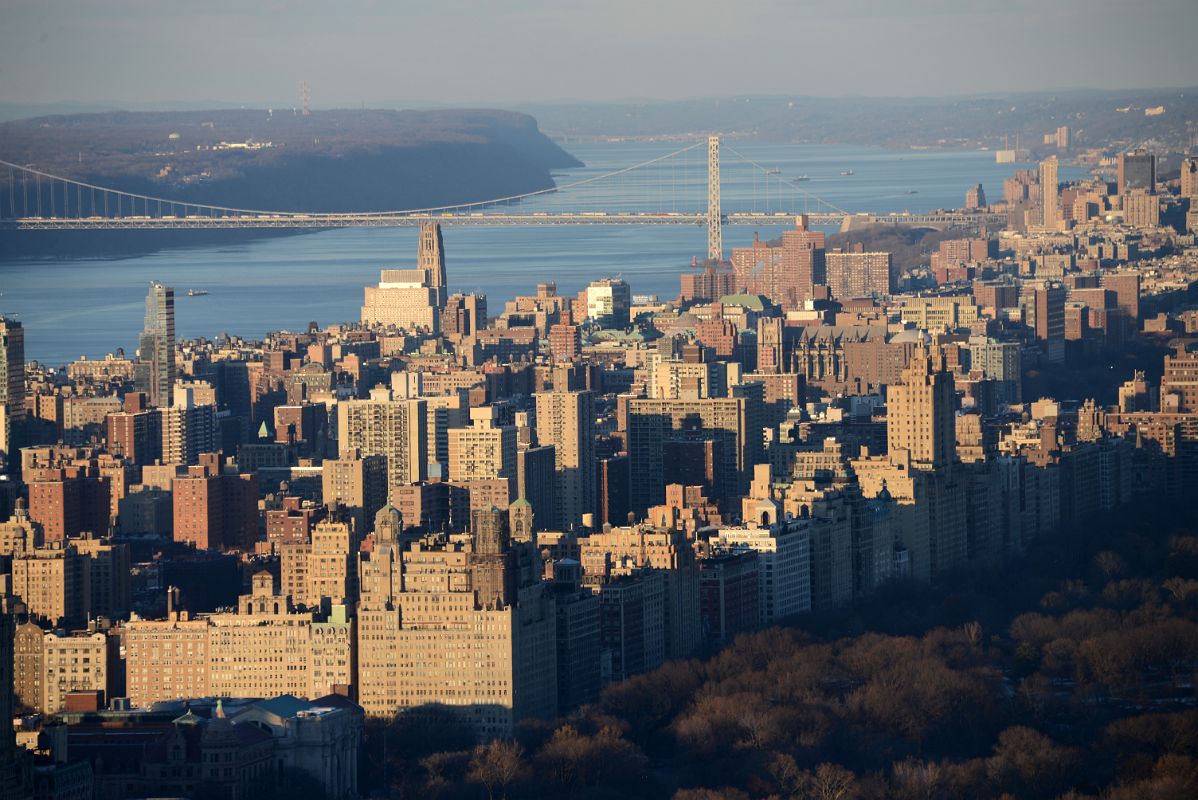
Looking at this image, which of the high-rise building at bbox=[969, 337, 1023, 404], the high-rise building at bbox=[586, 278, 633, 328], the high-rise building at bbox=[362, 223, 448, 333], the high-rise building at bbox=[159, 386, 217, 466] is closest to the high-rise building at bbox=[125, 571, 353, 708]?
the high-rise building at bbox=[159, 386, 217, 466]

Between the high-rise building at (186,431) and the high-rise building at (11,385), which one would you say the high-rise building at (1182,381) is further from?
the high-rise building at (11,385)

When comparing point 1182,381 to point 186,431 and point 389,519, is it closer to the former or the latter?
point 186,431

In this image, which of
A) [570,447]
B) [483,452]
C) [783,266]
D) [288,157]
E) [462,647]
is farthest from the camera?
[288,157]

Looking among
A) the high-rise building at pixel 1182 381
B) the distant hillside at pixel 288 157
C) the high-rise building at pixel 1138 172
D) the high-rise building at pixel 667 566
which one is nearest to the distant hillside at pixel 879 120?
the high-rise building at pixel 1138 172

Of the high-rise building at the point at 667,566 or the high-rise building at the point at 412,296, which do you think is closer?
the high-rise building at the point at 667,566

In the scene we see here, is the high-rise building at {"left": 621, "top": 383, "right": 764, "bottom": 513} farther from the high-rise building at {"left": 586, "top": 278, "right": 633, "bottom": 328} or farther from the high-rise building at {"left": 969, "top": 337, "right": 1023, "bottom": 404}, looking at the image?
the high-rise building at {"left": 586, "top": 278, "right": 633, "bottom": 328}

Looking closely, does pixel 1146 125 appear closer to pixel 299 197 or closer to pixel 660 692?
pixel 299 197

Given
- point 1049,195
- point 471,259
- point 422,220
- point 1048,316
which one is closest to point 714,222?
point 471,259
